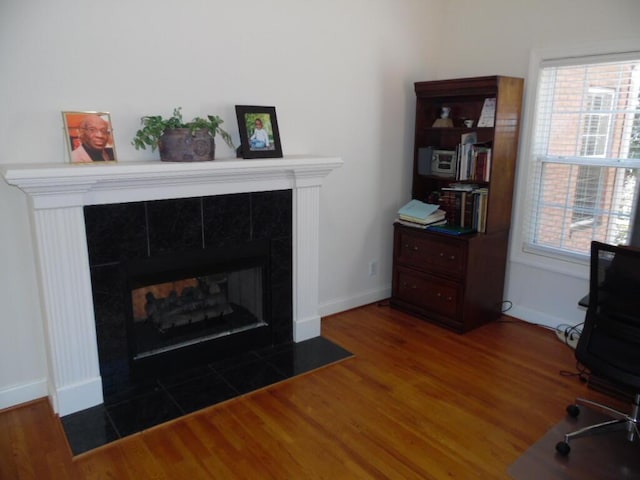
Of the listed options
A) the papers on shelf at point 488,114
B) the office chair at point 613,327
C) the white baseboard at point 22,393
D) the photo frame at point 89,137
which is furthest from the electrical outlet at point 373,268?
the white baseboard at point 22,393

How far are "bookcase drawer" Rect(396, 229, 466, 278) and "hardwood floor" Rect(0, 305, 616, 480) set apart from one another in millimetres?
588

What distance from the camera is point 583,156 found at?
3.28 metres

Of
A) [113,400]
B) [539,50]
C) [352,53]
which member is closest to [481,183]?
[539,50]

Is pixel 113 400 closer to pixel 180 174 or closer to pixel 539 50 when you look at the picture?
pixel 180 174

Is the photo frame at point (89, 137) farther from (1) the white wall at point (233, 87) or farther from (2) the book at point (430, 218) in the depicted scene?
(2) the book at point (430, 218)

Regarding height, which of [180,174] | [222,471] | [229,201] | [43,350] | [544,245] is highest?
[180,174]

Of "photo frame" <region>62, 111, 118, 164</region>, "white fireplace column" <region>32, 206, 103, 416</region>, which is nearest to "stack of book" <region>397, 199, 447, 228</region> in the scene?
"photo frame" <region>62, 111, 118, 164</region>

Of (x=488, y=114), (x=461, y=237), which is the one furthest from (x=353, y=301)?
(x=488, y=114)

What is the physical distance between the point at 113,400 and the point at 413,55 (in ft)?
10.5

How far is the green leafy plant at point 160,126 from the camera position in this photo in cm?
251

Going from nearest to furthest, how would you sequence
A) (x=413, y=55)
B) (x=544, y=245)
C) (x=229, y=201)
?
(x=229, y=201)
(x=544, y=245)
(x=413, y=55)

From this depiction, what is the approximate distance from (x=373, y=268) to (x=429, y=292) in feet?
1.76

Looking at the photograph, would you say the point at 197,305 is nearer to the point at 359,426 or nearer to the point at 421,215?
the point at 359,426

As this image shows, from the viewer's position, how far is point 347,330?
3.50 metres
